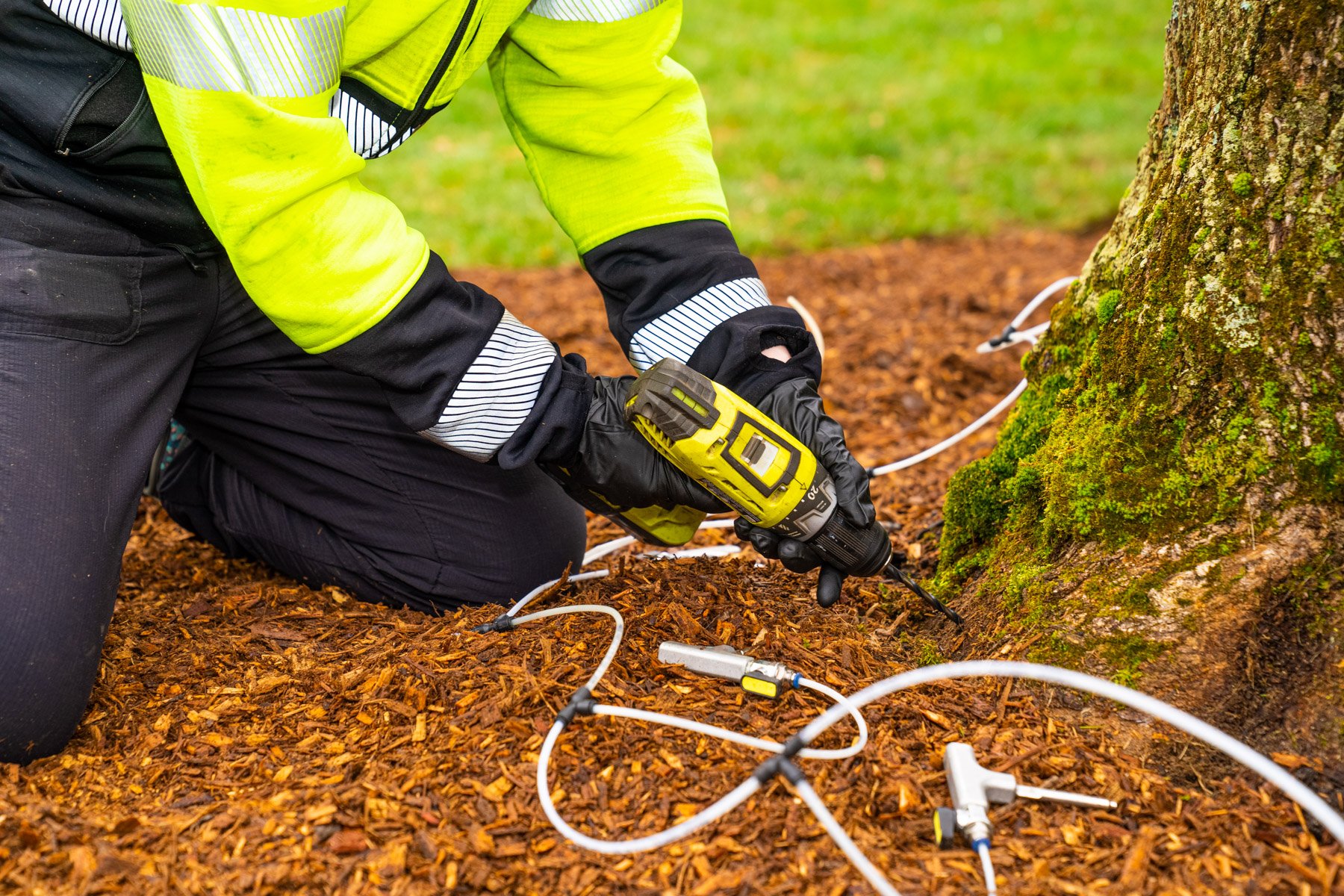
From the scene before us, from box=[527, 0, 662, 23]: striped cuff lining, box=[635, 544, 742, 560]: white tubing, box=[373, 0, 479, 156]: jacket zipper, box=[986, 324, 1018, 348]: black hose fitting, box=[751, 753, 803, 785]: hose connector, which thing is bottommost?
box=[635, 544, 742, 560]: white tubing

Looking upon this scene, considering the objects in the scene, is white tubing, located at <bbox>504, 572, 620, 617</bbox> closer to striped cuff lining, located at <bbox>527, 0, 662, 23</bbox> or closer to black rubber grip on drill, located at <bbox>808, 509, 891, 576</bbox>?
black rubber grip on drill, located at <bbox>808, 509, 891, 576</bbox>

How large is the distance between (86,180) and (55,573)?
0.78m

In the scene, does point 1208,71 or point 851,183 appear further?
point 851,183

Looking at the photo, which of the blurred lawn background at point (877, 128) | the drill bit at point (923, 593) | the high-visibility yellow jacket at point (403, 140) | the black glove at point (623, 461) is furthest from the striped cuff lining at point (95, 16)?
the blurred lawn background at point (877, 128)

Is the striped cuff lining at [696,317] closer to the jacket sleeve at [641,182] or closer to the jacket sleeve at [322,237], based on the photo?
the jacket sleeve at [641,182]

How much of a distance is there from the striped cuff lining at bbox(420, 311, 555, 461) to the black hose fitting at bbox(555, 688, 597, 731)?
1.92ft

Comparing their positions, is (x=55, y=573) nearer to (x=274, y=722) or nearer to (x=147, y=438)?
(x=147, y=438)

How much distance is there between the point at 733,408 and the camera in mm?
2033

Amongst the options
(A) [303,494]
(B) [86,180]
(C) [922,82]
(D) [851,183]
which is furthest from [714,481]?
(C) [922,82]

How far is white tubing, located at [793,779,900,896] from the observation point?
1.45m

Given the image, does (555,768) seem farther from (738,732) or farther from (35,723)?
(35,723)

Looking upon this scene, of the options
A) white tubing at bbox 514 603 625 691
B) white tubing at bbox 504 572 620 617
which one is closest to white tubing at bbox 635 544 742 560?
white tubing at bbox 504 572 620 617

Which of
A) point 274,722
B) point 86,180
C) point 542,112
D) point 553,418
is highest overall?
point 542,112

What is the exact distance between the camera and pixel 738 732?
6.12 ft
